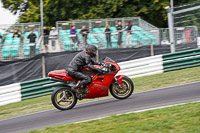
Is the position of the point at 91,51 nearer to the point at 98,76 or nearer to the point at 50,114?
the point at 98,76

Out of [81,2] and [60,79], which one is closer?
[60,79]

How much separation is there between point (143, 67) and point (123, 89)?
17.2 feet

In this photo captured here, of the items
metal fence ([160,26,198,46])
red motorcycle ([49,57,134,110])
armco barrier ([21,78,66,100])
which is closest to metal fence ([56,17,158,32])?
metal fence ([160,26,198,46])

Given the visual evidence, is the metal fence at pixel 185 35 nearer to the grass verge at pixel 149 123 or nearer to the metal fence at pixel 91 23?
the metal fence at pixel 91 23

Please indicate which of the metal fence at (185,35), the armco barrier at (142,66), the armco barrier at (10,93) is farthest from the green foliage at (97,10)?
the armco barrier at (10,93)

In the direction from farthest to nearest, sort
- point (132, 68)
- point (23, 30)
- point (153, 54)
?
point (23, 30)
point (153, 54)
point (132, 68)

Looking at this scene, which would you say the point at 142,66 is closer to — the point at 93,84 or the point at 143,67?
the point at 143,67

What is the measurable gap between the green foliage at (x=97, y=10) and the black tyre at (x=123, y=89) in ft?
56.8

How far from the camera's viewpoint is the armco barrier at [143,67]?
13.0 m

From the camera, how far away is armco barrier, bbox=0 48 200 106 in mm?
12953

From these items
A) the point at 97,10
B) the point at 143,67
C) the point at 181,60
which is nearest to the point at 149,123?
the point at 143,67

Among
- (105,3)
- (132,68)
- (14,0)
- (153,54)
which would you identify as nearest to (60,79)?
(132,68)

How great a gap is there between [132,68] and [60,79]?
585 centimetres

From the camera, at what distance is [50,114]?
870cm
